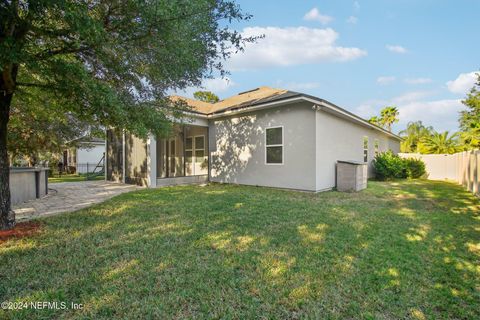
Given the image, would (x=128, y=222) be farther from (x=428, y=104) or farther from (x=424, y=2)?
(x=428, y=104)

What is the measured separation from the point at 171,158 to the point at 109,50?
385 inches

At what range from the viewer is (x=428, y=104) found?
24.8m

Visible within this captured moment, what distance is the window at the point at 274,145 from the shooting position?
29.6 feet

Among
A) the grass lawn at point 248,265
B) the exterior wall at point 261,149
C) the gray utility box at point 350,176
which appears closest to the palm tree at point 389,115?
the gray utility box at point 350,176

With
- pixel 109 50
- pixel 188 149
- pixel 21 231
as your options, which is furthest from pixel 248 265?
pixel 188 149

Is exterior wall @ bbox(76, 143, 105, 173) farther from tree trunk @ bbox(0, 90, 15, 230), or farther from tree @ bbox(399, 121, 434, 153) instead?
tree @ bbox(399, 121, 434, 153)

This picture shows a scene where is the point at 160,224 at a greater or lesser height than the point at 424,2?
lesser

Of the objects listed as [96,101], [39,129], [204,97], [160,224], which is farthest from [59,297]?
[204,97]

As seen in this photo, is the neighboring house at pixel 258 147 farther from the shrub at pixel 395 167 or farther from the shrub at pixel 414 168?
the shrub at pixel 414 168

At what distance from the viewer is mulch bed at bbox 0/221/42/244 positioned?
3.80 meters

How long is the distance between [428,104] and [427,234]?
27651mm

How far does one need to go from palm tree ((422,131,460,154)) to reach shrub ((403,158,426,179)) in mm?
4330

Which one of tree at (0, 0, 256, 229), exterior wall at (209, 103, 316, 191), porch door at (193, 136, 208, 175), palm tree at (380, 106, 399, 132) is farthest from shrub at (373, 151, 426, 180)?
palm tree at (380, 106, 399, 132)

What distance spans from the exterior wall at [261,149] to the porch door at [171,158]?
296cm
